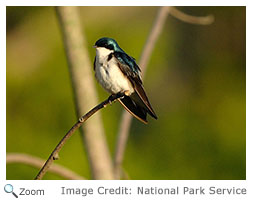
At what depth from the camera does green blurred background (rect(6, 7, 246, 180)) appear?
6.75 ft

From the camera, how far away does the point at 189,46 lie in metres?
2.73

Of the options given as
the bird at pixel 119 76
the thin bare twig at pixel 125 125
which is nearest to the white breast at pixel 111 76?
the bird at pixel 119 76

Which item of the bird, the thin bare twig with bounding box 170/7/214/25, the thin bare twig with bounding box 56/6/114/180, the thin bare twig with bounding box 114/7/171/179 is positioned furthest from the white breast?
the thin bare twig with bounding box 170/7/214/25

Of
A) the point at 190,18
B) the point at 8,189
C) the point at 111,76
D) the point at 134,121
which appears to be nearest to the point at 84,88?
the point at 111,76

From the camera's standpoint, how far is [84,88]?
1422 millimetres

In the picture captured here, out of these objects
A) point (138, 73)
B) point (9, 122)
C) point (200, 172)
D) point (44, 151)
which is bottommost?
point (200, 172)

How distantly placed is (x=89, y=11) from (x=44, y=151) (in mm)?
649

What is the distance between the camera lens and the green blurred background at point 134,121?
6.75 ft

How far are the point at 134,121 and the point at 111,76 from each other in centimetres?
110

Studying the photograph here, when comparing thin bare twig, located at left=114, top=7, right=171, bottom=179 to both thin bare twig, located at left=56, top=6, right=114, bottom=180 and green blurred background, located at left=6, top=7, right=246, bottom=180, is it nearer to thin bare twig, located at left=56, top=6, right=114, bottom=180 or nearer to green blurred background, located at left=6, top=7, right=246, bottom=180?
thin bare twig, located at left=56, top=6, right=114, bottom=180

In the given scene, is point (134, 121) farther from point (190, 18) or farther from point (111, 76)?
point (111, 76)

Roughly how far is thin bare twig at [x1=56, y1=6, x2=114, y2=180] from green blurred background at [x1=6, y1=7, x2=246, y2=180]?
44cm
